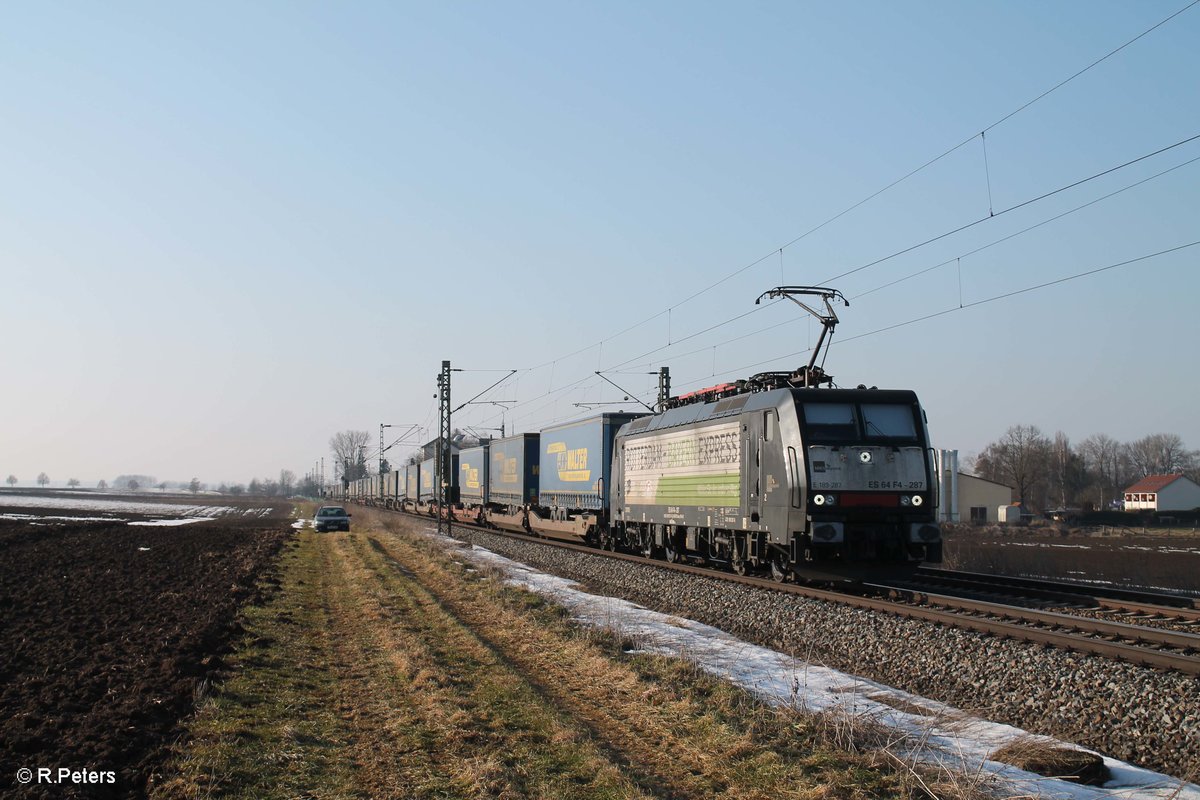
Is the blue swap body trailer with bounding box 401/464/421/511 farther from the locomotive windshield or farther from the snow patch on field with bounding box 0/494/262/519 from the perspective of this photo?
the locomotive windshield

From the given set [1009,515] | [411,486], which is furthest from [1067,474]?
[411,486]

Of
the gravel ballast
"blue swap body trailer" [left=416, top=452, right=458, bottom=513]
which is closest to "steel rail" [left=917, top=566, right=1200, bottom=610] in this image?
the gravel ballast

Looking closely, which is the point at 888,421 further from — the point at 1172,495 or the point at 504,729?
the point at 1172,495

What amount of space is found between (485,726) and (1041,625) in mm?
7782

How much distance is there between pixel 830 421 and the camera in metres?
16.1

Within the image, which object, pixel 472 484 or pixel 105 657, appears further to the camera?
pixel 472 484

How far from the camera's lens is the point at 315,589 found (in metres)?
19.9

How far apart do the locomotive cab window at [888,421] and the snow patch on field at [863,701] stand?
4878 millimetres

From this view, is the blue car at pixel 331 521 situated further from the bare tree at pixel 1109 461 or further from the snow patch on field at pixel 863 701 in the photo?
the bare tree at pixel 1109 461

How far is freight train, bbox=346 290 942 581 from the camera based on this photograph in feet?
51.9

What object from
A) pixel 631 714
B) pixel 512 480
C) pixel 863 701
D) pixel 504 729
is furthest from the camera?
pixel 512 480

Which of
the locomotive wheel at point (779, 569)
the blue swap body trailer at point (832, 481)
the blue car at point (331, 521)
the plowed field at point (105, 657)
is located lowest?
the plowed field at point (105, 657)

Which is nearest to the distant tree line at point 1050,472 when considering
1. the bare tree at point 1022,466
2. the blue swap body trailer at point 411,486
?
the bare tree at point 1022,466

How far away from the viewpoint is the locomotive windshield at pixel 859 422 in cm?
A: 1603
